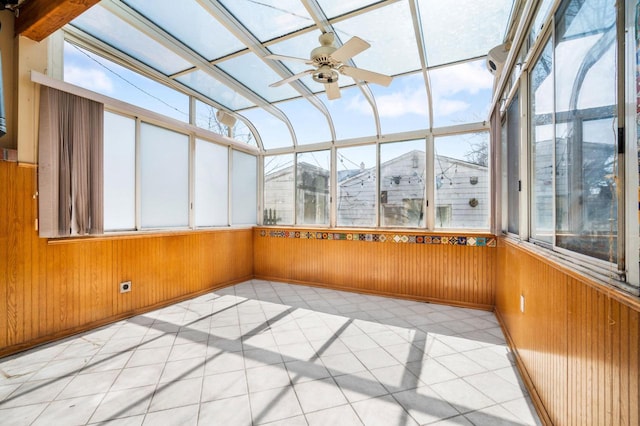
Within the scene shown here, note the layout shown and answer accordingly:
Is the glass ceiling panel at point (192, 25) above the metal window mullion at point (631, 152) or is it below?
above

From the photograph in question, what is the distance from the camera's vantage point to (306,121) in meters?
5.14

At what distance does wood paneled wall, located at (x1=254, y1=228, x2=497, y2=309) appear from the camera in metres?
3.86

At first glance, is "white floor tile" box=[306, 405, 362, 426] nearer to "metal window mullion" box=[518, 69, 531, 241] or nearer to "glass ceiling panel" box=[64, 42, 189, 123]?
"metal window mullion" box=[518, 69, 531, 241]

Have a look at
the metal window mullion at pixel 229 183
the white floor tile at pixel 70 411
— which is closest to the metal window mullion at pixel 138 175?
the metal window mullion at pixel 229 183

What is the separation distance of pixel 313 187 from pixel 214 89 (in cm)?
237

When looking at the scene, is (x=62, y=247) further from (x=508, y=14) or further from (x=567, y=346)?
(x=508, y=14)

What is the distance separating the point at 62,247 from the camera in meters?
2.86

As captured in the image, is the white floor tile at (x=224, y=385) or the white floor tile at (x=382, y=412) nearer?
the white floor tile at (x=382, y=412)

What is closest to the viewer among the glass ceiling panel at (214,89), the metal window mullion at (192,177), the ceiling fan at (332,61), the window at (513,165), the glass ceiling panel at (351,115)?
the ceiling fan at (332,61)

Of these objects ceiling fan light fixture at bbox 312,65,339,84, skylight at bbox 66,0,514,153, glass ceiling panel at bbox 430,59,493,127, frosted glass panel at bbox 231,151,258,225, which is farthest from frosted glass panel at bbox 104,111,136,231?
glass ceiling panel at bbox 430,59,493,127

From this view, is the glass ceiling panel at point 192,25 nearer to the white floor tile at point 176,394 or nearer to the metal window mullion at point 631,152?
the metal window mullion at point 631,152

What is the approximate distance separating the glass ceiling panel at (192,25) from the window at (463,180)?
332 centimetres

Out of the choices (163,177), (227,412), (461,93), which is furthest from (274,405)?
(461,93)

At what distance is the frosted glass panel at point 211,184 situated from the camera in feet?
15.1
